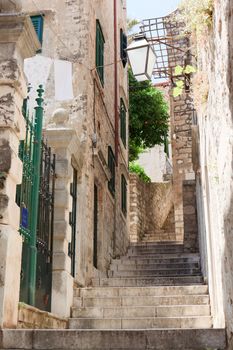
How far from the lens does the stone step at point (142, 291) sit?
7.82 meters

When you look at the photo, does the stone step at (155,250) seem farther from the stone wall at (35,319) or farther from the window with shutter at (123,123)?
the stone wall at (35,319)

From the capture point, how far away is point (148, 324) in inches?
258

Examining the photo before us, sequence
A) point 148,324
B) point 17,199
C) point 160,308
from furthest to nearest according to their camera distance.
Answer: point 160,308
point 148,324
point 17,199

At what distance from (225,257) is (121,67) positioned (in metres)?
12.5

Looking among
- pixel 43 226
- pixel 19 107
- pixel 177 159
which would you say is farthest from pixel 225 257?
pixel 177 159

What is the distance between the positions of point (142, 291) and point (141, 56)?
392 centimetres

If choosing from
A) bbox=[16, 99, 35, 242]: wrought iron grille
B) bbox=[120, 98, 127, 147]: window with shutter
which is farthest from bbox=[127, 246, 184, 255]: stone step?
bbox=[16, 99, 35, 242]: wrought iron grille

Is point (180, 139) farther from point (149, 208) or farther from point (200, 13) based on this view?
point (200, 13)

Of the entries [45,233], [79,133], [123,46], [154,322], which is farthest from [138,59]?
[123,46]

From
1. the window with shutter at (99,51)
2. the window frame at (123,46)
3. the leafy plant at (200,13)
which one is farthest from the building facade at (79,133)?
the leafy plant at (200,13)

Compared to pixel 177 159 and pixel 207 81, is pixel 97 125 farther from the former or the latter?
pixel 177 159

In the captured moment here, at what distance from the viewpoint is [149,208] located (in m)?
20.6

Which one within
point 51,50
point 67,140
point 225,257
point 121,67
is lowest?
point 225,257

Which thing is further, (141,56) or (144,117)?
(144,117)
